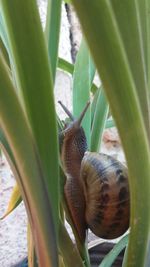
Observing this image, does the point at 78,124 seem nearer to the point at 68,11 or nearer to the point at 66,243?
the point at 66,243

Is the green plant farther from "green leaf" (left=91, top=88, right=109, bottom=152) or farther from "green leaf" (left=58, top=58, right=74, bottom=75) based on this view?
"green leaf" (left=58, top=58, right=74, bottom=75)

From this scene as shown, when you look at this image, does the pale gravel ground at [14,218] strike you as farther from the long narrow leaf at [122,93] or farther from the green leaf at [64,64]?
the long narrow leaf at [122,93]

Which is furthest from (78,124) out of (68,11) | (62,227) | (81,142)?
(68,11)

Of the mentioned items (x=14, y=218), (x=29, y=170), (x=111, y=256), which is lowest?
(x=14, y=218)

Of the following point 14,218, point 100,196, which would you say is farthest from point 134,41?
point 14,218

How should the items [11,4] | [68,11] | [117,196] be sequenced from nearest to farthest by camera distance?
1. [11,4]
2. [117,196]
3. [68,11]

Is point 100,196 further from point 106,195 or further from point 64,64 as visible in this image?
point 64,64
